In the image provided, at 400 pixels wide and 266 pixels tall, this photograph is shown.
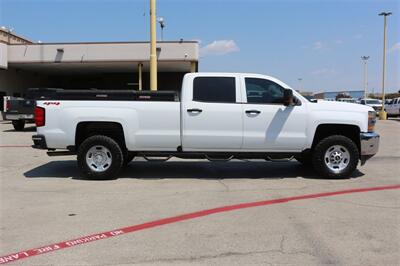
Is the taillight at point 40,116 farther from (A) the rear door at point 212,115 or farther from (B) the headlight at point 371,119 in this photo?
(B) the headlight at point 371,119

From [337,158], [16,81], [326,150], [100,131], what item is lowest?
[337,158]

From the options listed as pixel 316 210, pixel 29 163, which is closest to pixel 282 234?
pixel 316 210

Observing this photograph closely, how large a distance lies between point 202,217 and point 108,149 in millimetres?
3305

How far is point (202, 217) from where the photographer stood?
6.23 metres

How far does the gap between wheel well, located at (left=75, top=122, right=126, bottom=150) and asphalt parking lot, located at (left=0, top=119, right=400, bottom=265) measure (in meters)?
0.78

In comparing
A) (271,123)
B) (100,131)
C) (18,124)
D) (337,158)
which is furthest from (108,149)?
(18,124)

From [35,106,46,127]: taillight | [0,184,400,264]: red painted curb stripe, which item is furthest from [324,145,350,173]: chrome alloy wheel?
[35,106,46,127]: taillight

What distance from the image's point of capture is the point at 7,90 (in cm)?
3506

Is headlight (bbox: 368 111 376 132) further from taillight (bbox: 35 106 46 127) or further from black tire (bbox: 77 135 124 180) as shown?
taillight (bbox: 35 106 46 127)

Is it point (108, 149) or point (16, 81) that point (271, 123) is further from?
point (16, 81)

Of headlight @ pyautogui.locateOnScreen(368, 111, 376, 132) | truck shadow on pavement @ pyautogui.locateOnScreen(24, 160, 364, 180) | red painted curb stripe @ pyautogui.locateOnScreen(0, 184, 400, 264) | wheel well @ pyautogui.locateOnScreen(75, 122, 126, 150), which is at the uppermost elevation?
headlight @ pyautogui.locateOnScreen(368, 111, 376, 132)

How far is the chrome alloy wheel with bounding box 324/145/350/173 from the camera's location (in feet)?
29.8

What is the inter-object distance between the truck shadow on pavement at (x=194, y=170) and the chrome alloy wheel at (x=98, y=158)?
1.60 ft

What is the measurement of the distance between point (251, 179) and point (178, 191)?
1.80 m
